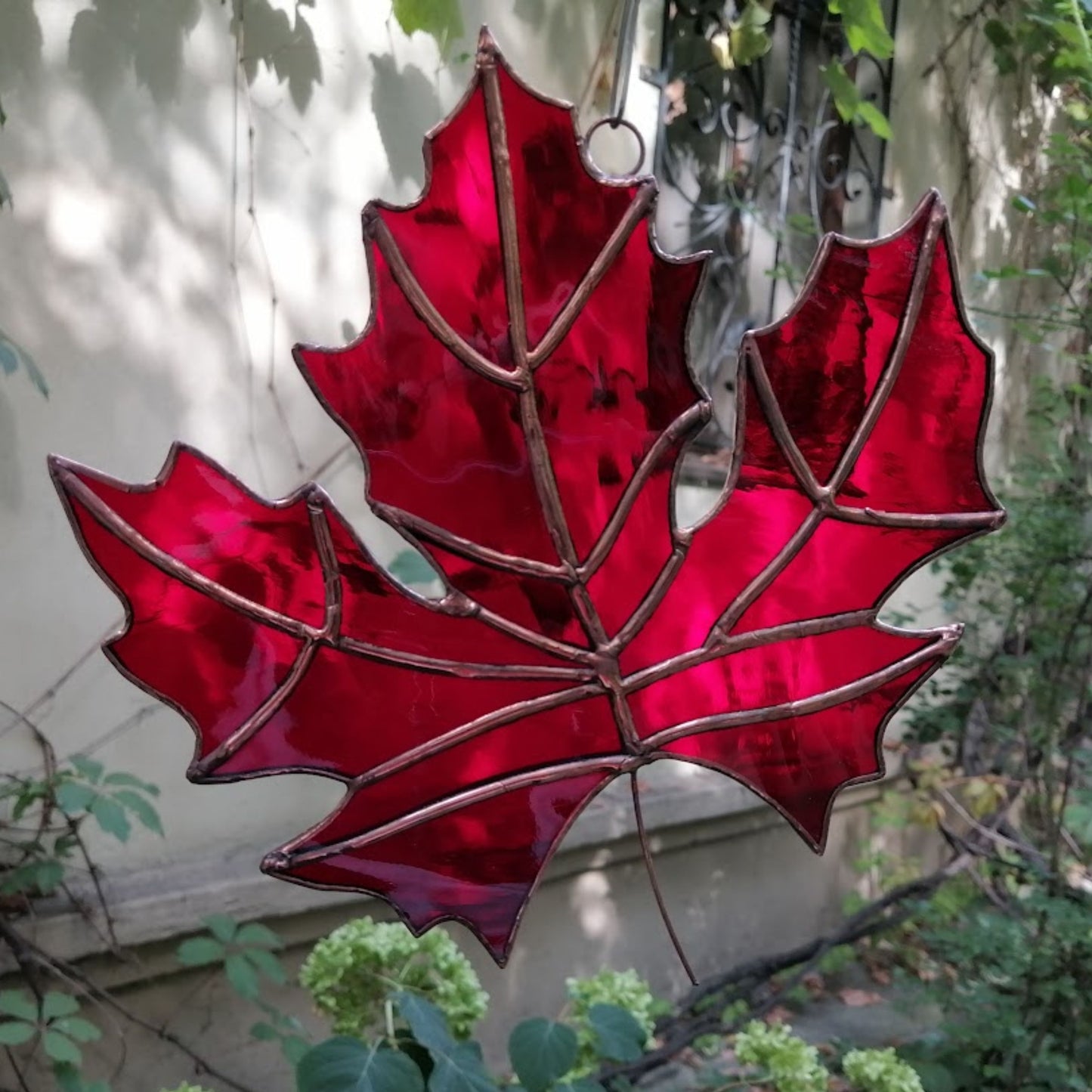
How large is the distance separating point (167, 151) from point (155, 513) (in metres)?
0.98

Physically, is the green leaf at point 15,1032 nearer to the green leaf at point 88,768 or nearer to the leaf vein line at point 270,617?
the green leaf at point 88,768

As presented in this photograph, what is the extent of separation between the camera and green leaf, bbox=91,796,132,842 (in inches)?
46.1

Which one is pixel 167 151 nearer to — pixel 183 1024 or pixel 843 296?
pixel 843 296

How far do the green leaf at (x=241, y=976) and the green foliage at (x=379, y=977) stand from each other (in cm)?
20

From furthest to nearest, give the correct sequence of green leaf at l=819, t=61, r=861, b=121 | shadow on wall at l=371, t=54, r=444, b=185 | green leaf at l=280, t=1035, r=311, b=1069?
green leaf at l=819, t=61, r=861, b=121
shadow on wall at l=371, t=54, r=444, b=185
green leaf at l=280, t=1035, r=311, b=1069

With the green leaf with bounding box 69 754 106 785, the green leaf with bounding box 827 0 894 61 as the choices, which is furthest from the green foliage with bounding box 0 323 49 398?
the green leaf with bounding box 827 0 894 61

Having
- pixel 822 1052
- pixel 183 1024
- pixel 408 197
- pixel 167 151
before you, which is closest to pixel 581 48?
pixel 408 197

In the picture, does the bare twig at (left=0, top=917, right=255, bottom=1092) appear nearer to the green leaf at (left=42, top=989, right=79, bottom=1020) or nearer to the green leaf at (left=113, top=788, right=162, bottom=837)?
the green leaf at (left=42, top=989, right=79, bottom=1020)

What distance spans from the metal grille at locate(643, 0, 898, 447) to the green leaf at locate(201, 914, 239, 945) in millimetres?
1417

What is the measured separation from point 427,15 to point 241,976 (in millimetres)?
1443

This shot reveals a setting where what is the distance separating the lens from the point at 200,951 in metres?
1.35

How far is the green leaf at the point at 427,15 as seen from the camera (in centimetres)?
150

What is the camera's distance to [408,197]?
1.71m

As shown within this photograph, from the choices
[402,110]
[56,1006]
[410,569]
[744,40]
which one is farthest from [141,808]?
[744,40]
